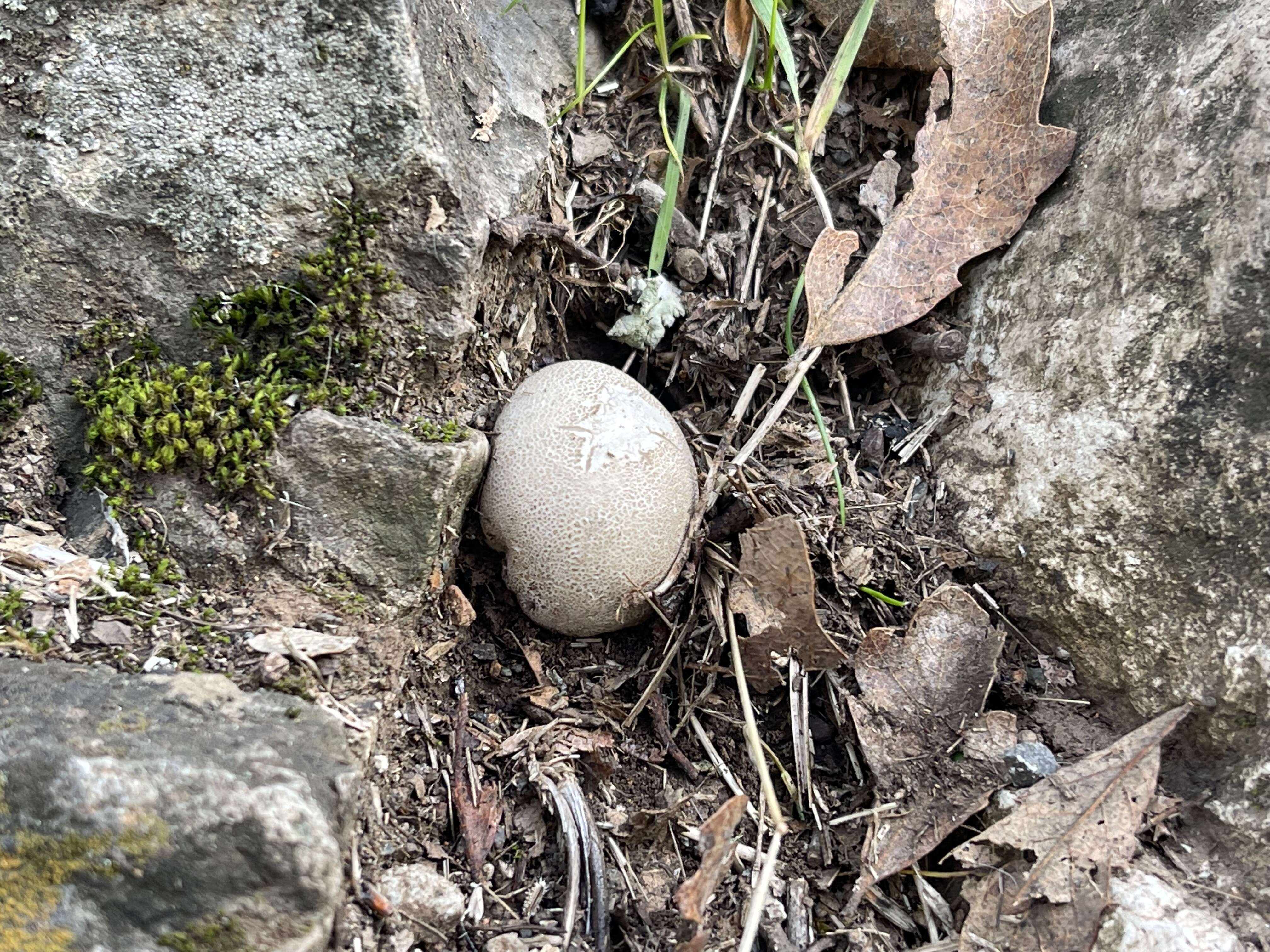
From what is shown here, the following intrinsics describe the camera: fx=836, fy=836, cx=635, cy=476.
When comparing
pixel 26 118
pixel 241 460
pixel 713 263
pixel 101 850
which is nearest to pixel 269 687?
pixel 101 850

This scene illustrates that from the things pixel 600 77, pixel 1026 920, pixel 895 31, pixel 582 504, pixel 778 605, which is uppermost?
pixel 895 31

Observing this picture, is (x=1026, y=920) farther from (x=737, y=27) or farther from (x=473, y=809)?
(x=737, y=27)

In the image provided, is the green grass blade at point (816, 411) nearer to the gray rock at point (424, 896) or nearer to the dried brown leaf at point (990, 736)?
the dried brown leaf at point (990, 736)

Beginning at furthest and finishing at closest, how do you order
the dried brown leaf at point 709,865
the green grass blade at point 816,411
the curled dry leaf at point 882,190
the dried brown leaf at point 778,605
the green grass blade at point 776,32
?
the curled dry leaf at point 882,190 < the green grass blade at point 776,32 < the green grass blade at point 816,411 < the dried brown leaf at point 778,605 < the dried brown leaf at point 709,865

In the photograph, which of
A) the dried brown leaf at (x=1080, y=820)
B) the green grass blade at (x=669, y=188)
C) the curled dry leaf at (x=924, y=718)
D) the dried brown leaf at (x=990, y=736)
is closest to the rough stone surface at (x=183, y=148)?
the green grass blade at (x=669, y=188)

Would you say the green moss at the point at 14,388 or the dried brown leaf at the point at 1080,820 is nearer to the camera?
the dried brown leaf at the point at 1080,820

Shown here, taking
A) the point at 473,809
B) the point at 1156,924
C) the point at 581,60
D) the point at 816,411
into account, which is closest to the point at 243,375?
the point at 473,809

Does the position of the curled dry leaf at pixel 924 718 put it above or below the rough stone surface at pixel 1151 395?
below
